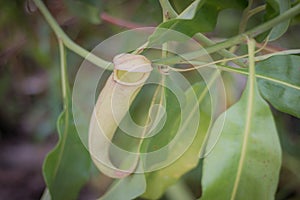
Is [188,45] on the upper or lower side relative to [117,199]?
upper

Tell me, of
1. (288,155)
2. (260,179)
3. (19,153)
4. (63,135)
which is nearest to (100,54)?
(63,135)

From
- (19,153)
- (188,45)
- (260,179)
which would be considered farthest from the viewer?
(19,153)

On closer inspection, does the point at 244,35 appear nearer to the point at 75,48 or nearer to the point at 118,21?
the point at 75,48

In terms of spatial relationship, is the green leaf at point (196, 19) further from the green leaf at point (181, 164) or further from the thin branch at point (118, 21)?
the thin branch at point (118, 21)

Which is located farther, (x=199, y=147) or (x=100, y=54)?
(x=100, y=54)

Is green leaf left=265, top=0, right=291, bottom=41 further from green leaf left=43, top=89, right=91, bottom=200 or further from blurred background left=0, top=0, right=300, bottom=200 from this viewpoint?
green leaf left=43, top=89, right=91, bottom=200

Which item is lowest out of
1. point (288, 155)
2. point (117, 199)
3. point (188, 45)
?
point (288, 155)

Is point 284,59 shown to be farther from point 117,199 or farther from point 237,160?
point 117,199
